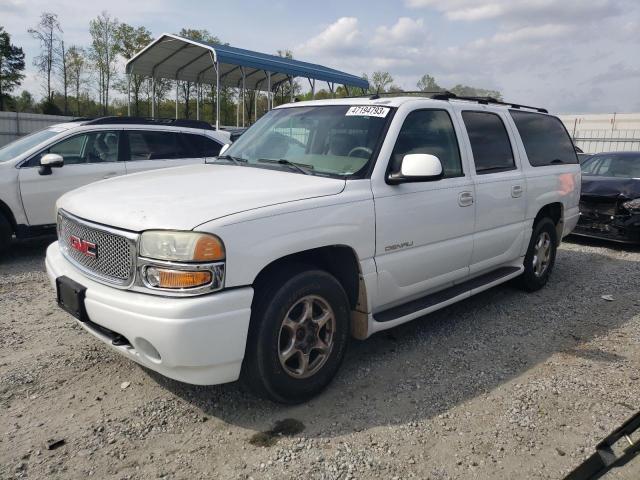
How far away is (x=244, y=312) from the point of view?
2641 millimetres

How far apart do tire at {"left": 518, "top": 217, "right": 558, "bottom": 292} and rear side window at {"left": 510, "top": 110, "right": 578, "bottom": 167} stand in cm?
69

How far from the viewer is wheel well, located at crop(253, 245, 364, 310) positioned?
3174 millimetres

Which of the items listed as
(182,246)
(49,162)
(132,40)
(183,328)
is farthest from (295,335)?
(132,40)

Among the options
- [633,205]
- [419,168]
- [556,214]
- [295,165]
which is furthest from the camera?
[633,205]

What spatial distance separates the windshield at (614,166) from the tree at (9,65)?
126 feet

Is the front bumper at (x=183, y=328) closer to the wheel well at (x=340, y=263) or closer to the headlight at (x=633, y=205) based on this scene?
the wheel well at (x=340, y=263)

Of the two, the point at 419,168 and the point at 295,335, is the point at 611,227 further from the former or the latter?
the point at 295,335

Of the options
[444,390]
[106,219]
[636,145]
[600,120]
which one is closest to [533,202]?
[444,390]

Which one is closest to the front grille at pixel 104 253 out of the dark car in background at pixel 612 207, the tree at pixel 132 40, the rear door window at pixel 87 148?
the rear door window at pixel 87 148

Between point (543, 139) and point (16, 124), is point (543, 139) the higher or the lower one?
the lower one

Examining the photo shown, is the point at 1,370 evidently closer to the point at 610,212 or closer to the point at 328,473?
the point at 328,473

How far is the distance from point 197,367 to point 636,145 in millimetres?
23828

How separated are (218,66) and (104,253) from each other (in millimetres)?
14115

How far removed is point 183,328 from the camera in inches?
97.3
